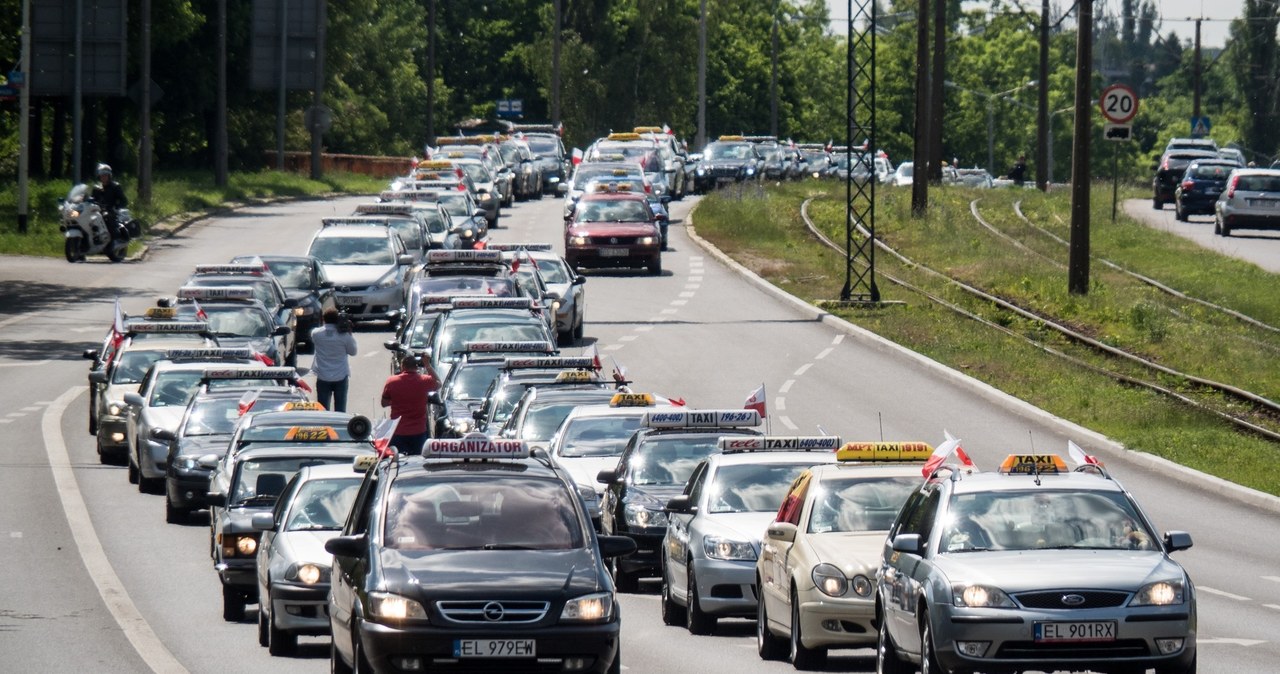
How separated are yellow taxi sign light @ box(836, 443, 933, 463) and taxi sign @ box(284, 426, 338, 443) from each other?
6209mm

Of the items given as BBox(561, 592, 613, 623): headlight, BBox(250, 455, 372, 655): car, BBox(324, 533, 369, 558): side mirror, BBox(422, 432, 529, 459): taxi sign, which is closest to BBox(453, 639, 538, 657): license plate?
BBox(561, 592, 613, 623): headlight

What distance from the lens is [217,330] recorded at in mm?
33875

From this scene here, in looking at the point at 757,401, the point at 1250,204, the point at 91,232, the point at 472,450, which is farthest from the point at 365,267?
the point at 472,450

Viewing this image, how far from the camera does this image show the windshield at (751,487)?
17688mm

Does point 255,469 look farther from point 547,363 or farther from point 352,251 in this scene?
point 352,251

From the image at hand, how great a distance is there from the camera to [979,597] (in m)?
12.3

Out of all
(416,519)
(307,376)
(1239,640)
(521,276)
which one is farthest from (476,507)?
(521,276)

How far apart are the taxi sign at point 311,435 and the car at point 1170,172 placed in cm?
5078

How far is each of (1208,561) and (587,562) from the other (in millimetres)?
10557

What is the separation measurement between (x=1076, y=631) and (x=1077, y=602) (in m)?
0.16

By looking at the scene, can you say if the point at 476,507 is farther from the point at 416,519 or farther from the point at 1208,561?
the point at 1208,561

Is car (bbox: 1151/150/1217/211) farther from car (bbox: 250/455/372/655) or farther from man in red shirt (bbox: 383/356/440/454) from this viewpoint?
car (bbox: 250/455/372/655)

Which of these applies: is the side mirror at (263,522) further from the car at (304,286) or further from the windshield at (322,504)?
the car at (304,286)

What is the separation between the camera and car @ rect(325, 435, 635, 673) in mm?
11875
